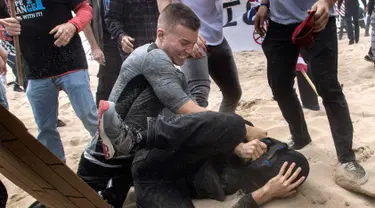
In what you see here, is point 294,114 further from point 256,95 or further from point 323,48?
point 256,95

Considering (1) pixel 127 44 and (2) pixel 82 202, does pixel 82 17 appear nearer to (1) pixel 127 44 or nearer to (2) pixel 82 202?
(1) pixel 127 44

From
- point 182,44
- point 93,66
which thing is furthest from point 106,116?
point 93,66

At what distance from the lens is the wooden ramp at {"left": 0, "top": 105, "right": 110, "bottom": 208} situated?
1.08m

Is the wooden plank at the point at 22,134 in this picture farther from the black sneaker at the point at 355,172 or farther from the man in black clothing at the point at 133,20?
the man in black clothing at the point at 133,20

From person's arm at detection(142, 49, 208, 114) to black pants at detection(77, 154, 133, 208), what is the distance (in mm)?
440

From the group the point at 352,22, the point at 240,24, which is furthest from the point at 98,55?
the point at 352,22

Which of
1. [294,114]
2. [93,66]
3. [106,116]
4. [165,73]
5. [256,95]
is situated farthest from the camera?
[93,66]

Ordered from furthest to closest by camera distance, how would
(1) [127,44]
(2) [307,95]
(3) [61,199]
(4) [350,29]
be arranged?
(4) [350,29] → (2) [307,95] → (1) [127,44] → (3) [61,199]

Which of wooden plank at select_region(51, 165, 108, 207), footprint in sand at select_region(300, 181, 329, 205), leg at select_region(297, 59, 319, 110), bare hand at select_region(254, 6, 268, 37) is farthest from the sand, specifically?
bare hand at select_region(254, 6, 268, 37)

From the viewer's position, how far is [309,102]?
3.71m

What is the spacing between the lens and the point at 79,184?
1.41 m

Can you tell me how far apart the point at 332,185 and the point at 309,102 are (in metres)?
1.58

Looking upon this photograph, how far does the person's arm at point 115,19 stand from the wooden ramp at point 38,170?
1.77 meters

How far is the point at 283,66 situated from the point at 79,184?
1521 millimetres
